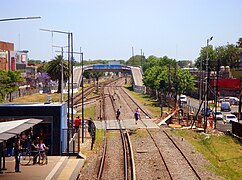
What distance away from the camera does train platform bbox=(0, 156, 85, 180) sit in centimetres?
1975

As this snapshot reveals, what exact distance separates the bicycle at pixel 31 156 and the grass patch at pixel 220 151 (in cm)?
860

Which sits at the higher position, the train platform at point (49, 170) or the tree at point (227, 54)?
the tree at point (227, 54)

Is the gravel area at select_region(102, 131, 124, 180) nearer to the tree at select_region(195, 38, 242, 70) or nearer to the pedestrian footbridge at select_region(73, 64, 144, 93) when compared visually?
the pedestrian footbridge at select_region(73, 64, 144, 93)

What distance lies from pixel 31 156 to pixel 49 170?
135 inches

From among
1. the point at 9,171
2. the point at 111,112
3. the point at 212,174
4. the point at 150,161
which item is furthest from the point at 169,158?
the point at 111,112

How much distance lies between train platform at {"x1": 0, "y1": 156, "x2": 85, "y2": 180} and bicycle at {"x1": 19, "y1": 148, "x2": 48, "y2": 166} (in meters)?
0.37

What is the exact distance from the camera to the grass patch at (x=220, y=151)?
74.8 feet

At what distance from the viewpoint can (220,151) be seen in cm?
2919

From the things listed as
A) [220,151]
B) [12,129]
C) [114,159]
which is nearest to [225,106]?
[220,151]

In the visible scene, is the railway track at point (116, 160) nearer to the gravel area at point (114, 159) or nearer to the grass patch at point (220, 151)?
the gravel area at point (114, 159)

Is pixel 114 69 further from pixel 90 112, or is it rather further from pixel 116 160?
pixel 116 160

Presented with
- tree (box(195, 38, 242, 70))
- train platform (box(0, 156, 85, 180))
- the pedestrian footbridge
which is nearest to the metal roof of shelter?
train platform (box(0, 156, 85, 180))

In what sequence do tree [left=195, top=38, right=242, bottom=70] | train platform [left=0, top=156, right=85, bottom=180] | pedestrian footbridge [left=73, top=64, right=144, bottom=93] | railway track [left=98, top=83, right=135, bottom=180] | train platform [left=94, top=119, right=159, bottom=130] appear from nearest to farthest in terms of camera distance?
train platform [left=0, top=156, right=85, bottom=180] → railway track [left=98, top=83, right=135, bottom=180] → train platform [left=94, top=119, right=159, bottom=130] → pedestrian footbridge [left=73, top=64, right=144, bottom=93] → tree [left=195, top=38, right=242, bottom=70]

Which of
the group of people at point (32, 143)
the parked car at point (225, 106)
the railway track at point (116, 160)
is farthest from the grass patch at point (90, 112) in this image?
the group of people at point (32, 143)
